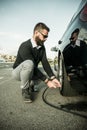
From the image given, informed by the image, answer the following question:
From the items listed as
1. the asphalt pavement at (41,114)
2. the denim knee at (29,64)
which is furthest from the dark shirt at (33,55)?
the asphalt pavement at (41,114)

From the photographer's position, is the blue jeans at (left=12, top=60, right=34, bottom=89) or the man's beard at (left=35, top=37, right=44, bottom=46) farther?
the blue jeans at (left=12, top=60, right=34, bottom=89)

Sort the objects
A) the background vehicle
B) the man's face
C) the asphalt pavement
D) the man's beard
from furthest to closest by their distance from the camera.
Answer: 1. the man's beard
2. the man's face
3. the background vehicle
4. the asphalt pavement

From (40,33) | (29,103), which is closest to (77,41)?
(40,33)

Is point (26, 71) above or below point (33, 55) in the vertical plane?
below

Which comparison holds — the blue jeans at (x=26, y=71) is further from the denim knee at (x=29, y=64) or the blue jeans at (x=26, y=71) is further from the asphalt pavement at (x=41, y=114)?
the asphalt pavement at (x=41, y=114)

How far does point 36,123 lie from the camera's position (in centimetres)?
255

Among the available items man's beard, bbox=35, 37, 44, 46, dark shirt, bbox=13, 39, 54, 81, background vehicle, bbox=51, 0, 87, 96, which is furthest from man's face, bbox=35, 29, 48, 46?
background vehicle, bbox=51, 0, 87, 96

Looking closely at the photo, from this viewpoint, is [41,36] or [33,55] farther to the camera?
[33,55]

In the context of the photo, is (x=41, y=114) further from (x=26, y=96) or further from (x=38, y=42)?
(x=38, y=42)

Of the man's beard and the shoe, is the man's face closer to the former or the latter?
the man's beard

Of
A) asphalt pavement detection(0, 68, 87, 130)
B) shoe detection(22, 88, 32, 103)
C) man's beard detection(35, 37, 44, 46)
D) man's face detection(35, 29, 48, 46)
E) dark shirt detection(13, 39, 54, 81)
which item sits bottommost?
asphalt pavement detection(0, 68, 87, 130)

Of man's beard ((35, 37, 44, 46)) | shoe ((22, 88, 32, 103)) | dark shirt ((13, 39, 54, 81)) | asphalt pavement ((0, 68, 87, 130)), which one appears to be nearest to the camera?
asphalt pavement ((0, 68, 87, 130))

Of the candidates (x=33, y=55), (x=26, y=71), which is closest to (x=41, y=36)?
(x=33, y=55)

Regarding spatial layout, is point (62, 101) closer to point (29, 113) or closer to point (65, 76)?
point (65, 76)
